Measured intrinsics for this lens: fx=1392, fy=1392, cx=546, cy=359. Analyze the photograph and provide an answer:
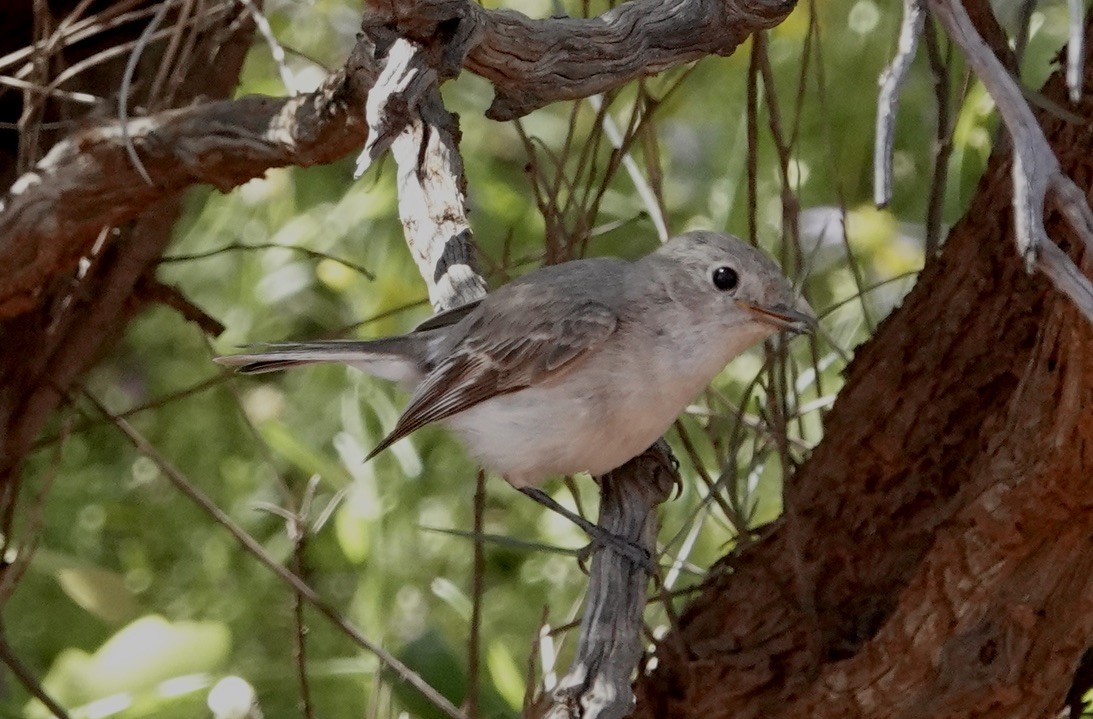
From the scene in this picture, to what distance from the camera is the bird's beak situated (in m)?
2.14

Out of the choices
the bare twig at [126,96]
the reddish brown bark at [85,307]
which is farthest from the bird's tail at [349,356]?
the reddish brown bark at [85,307]

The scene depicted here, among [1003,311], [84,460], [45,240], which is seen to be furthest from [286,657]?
[1003,311]

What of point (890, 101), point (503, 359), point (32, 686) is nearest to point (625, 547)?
point (503, 359)

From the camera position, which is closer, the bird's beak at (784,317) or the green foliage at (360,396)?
the bird's beak at (784,317)

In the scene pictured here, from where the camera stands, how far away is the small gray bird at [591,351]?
2.19m

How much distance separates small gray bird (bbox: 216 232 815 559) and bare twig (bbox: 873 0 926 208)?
937 mm

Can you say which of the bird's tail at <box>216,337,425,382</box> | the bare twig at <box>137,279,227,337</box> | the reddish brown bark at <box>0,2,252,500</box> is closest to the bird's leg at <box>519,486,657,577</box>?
the bird's tail at <box>216,337,425,382</box>

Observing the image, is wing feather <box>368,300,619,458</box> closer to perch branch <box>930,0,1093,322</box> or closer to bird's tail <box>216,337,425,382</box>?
bird's tail <box>216,337,425,382</box>

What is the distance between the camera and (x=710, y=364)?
7.34ft

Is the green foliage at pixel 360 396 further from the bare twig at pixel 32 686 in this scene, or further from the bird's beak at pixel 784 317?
the bird's beak at pixel 784 317

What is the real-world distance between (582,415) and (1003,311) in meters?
0.66

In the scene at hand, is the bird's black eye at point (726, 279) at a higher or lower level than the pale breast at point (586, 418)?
higher

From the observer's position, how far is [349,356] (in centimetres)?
250

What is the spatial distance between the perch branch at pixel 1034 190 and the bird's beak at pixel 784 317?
38.8 inches
